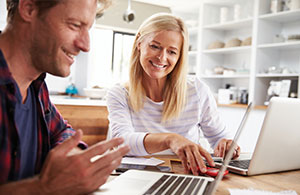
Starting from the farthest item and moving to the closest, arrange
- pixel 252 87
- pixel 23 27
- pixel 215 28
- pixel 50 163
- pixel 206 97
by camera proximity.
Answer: pixel 215 28 → pixel 252 87 → pixel 206 97 → pixel 23 27 → pixel 50 163

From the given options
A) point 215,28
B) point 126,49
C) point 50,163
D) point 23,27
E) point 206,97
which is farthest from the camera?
point 126,49

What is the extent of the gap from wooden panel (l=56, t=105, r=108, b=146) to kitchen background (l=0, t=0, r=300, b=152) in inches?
3.1

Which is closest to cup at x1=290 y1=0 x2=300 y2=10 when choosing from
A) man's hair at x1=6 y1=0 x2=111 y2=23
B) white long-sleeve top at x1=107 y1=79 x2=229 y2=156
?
white long-sleeve top at x1=107 y1=79 x2=229 y2=156

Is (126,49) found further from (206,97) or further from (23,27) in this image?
(23,27)

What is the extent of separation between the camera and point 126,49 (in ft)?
20.5

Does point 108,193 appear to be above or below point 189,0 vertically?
below

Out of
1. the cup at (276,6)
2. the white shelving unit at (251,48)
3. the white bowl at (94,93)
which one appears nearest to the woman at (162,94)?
the white shelving unit at (251,48)

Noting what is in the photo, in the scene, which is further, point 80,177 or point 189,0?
point 189,0

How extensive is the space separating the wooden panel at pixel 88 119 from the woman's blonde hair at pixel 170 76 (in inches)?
66.3

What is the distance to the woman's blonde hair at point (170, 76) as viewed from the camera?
1.65 m

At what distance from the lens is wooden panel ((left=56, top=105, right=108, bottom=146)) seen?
3273mm

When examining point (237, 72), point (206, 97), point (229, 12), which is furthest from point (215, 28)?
point (206, 97)

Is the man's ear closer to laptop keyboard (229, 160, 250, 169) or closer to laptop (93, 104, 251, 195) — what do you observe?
laptop (93, 104, 251, 195)

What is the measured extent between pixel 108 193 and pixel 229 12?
4.98 metres
